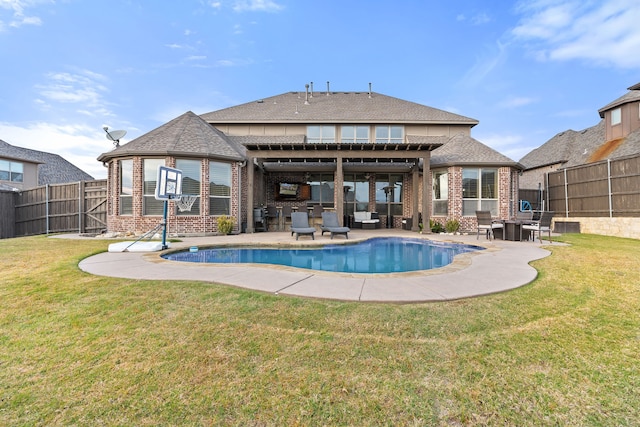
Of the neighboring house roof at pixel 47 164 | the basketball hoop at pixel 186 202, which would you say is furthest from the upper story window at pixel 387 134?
the neighboring house roof at pixel 47 164

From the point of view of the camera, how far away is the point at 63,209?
13.3 meters

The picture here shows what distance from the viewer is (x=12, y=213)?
575 inches

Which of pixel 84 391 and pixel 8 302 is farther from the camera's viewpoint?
pixel 8 302

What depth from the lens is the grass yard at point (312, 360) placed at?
1.56 m

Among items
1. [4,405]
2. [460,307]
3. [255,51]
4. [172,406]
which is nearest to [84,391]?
[4,405]

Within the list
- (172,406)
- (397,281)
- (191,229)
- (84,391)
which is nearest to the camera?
(172,406)

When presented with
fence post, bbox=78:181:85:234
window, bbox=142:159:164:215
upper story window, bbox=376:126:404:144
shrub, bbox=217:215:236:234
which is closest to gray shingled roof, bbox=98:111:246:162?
window, bbox=142:159:164:215

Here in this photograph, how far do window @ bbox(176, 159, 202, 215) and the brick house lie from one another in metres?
0.04

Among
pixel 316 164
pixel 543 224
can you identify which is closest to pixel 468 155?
pixel 543 224

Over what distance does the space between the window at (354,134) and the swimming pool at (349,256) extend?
933 cm

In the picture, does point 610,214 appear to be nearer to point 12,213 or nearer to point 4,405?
point 4,405

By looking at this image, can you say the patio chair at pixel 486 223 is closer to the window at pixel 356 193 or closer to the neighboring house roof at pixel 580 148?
the window at pixel 356 193

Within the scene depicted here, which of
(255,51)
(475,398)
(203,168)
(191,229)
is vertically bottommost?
(475,398)

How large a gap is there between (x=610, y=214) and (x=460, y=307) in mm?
13947
